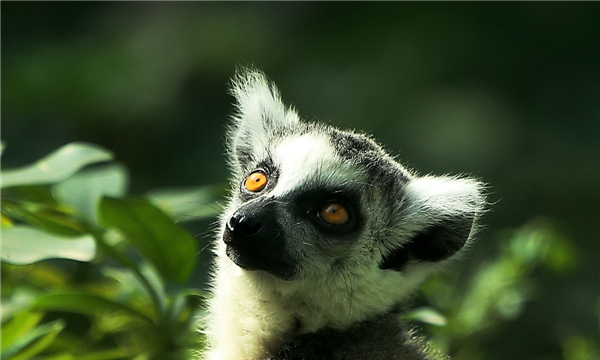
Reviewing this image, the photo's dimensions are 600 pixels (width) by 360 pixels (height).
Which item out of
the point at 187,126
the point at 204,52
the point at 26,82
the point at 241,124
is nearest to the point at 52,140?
the point at 26,82

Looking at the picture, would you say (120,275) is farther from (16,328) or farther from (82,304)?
(16,328)

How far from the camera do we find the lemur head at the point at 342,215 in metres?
1.66

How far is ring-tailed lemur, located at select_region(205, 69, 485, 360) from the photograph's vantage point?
1.64 meters

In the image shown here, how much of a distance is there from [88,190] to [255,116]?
65 cm

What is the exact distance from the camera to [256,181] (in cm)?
192

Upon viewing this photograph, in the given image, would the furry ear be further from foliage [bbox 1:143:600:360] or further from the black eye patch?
the black eye patch

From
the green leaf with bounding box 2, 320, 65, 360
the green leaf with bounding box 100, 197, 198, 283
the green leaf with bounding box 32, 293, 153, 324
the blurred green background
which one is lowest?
the green leaf with bounding box 2, 320, 65, 360

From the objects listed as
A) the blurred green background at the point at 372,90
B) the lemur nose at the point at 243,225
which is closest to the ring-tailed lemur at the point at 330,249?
the lemur nose at the point at 243,225

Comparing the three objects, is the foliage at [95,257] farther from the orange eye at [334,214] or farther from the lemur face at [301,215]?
the orange eye at [334,214]

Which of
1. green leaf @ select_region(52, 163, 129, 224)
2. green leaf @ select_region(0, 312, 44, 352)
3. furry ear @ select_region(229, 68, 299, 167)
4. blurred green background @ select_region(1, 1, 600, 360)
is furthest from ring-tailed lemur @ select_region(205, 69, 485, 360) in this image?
blurred green background @ select_region(1, 1, 600, 360)

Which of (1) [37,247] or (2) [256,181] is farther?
(2) [256,181]

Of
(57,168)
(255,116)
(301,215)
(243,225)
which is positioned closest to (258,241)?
(243,225)

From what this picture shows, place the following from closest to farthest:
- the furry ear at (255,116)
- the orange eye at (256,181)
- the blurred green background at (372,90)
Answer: the orange eye at (256,181), the furry ear at (255,116), the blurred green background at (372,90)

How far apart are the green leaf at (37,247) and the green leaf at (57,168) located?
0.21 m
